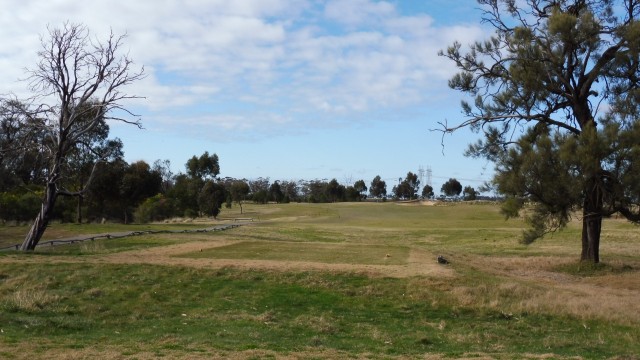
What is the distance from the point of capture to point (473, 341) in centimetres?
1257

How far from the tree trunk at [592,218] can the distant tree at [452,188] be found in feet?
487

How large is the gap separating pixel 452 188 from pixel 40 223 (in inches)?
6029

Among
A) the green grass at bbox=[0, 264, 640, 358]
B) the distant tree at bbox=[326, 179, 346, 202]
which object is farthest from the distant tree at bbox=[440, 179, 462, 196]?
the green grass at bbox=[0, 264, 640, 358]

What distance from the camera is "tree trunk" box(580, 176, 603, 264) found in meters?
22.9

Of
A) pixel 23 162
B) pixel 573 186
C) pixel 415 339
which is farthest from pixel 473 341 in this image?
pixel 23 162

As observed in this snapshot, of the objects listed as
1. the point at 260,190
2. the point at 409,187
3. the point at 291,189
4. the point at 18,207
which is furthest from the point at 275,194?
the point at 18,207

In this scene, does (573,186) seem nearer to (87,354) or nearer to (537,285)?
(537,285)

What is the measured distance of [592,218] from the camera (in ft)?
79.0

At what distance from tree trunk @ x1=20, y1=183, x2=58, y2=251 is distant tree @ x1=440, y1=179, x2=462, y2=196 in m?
152

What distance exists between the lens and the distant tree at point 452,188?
562ft

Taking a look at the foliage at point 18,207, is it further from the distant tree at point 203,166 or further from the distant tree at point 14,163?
the distant tree at point 203,166

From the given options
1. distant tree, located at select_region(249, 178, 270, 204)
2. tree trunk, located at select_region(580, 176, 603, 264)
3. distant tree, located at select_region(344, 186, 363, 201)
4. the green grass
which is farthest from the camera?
distant tree, located at select_region(344, 186, 363, 201)

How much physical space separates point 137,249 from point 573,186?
55.6 feet

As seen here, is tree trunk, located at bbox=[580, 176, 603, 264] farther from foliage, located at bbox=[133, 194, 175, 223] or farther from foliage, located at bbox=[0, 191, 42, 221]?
foliage, located at bbox=[133, 194, 175, 223]
